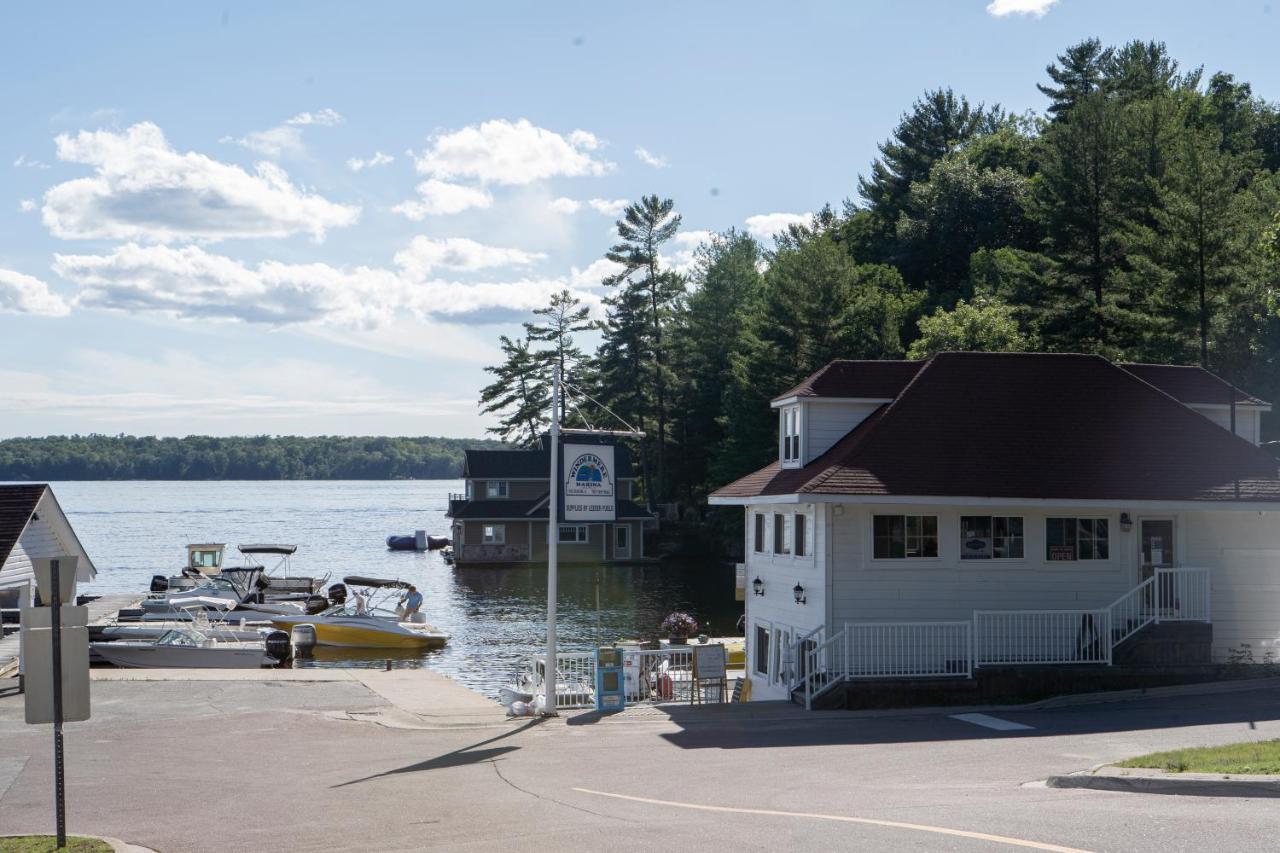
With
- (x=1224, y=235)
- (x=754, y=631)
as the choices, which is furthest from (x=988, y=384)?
(x=1224, y=235)

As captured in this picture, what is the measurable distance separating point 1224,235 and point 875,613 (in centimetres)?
3060

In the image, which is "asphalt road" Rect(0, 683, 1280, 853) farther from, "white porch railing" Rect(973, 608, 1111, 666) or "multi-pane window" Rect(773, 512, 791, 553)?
"multi-pane window" Rect(773, 512, 791, 553)

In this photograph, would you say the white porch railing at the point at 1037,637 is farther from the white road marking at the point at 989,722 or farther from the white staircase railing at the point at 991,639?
the white road marking at the point at 989,722

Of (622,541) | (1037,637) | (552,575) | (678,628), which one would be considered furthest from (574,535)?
(552,575)

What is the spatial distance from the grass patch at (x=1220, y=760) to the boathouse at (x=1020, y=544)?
8.97 meters

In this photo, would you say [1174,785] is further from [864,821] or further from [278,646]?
[278,646]

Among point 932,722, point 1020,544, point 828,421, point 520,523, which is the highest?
point 828,421

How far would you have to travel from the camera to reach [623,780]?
1806 centimetres

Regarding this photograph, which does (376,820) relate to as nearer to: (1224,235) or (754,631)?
(754,631)

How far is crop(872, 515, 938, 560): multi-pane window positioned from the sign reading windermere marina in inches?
241

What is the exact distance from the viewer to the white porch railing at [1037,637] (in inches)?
1069

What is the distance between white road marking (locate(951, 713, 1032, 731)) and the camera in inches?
896

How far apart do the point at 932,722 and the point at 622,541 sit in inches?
2660

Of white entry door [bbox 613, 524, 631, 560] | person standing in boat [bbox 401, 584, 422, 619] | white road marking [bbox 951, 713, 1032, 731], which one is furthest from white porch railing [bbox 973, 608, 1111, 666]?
white entry door [bbox 613, 524, 631, 560]
